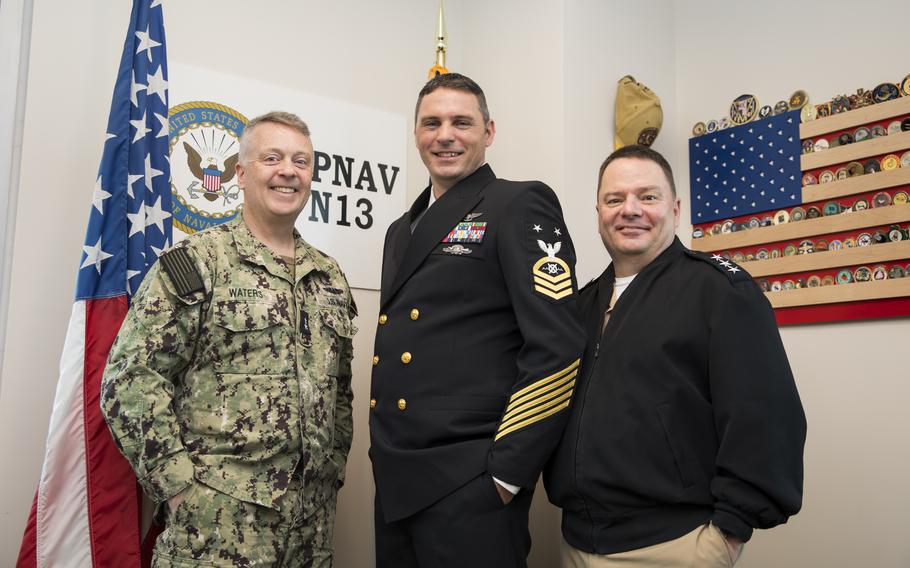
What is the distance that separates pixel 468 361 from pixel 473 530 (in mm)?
396

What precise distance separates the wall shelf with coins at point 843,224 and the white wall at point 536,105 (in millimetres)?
100

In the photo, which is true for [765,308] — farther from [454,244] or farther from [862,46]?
[862,46]

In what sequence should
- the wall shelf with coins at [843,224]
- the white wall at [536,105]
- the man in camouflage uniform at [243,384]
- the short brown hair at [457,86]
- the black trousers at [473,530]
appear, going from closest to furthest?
the black trousers at [473,530] → the man in camouflage uniform at [243,384] → the short brown hair at [457,86] → the white wall at [536,105] → the wall shelf with coins at [843,224]

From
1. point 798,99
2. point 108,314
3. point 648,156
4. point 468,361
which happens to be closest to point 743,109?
point 798,99

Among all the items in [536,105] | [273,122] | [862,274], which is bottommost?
[862,274]

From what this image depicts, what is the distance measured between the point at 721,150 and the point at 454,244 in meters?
1.78

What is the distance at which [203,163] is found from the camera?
276cm

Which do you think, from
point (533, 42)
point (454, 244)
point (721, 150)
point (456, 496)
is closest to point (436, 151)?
point (454, 244)

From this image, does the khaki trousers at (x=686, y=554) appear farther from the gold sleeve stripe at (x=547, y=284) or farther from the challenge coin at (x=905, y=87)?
the challenge coin at (x=905, y=87)

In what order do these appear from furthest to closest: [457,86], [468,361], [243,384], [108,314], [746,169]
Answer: [746,169] → [108,314] → [457,86] → [243,384] → [468,361]

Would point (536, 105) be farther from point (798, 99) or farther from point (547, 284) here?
point (547, 284)

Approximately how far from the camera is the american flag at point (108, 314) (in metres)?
2.12

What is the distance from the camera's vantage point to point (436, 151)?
2.04m

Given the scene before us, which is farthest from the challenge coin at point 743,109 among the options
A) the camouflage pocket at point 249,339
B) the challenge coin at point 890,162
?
the camouflage pocket at point 249,339
